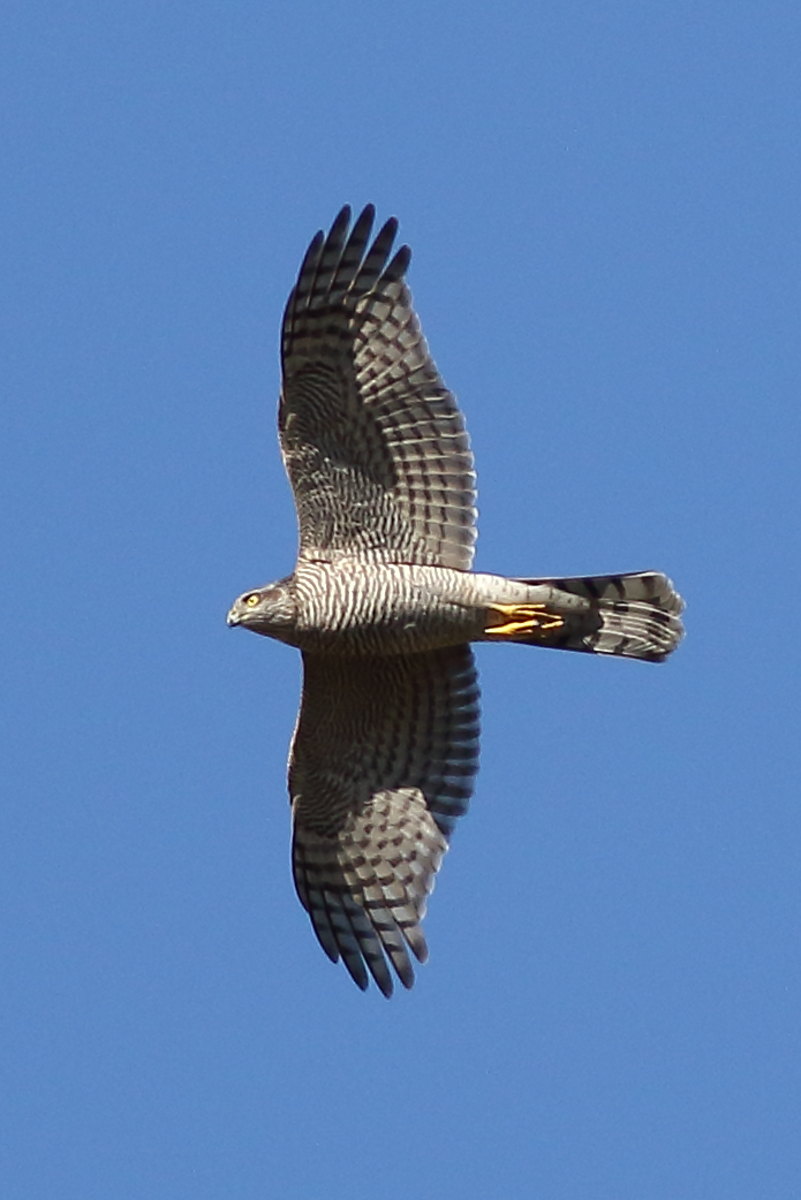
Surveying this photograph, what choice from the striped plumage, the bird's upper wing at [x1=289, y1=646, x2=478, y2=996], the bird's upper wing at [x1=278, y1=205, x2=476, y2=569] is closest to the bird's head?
the striped plumage

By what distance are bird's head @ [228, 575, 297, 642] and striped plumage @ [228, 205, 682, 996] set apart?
1 cm

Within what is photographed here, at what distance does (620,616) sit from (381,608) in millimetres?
1495

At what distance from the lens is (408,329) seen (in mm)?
15500

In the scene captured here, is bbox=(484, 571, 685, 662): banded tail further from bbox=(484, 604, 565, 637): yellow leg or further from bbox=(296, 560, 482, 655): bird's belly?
bbox=(296, 560, 482, 655): bird's belly

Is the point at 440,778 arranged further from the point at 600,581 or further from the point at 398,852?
the point at 600,581

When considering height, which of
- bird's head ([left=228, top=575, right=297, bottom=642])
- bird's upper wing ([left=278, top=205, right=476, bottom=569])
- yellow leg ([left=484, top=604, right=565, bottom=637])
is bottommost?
bird's head ([left=228, top=575, right=297, bottom=642])

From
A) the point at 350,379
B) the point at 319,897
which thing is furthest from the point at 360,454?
the point at 319,897

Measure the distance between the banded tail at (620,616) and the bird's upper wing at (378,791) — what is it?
713 millimetres

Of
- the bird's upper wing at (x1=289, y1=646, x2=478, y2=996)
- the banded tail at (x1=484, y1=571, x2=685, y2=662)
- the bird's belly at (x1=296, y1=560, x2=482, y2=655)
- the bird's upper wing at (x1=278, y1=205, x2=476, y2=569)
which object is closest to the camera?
the bird's upper wing at (x1=278, y1=205, x2=476, y2=569)

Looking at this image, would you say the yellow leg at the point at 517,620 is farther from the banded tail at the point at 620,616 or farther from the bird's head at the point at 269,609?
the bird's head at the point at 269,609

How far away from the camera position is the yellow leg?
15.9 meters

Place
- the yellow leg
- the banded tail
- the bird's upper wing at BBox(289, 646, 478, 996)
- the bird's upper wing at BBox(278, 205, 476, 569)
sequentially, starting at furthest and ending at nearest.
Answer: the bird's upper wing at BBox(289, 646, 478, 996) < the banded tail < the yellow leg < the bird's upper wing at BBox(278, 205, 476, 569)

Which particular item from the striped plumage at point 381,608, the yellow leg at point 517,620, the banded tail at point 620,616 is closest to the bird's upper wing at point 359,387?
the striped plumage at point 381,608

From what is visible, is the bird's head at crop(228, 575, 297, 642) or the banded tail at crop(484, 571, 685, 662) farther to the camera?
the banded tail at crop(484, 571, 685, 662)
